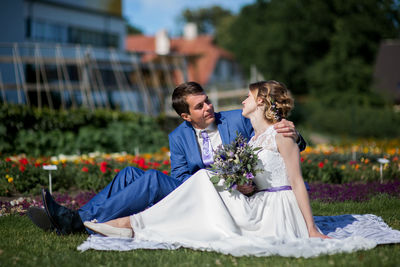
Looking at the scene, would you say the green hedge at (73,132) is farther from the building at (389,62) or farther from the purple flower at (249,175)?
the building at (389,62)

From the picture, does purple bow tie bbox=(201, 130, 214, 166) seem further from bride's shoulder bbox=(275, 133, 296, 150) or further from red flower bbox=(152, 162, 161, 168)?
red flower bbox=(152, 162, 161, 168)

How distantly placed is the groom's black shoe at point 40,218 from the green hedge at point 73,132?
193 inches

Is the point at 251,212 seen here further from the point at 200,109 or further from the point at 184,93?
the point at 184,93

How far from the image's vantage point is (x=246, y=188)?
4082 millimetres

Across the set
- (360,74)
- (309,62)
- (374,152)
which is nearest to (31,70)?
(374,152)

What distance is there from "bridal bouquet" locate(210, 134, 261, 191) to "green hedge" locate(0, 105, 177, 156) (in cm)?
624

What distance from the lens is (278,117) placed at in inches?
167

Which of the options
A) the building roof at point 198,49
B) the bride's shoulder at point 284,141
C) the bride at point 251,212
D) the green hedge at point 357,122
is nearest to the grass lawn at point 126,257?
the bride at point 251,212

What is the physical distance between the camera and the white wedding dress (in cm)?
381

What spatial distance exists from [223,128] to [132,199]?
1225 mm

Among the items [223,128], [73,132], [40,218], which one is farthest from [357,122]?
[40,218]

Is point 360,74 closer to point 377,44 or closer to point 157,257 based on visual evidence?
point 377,44

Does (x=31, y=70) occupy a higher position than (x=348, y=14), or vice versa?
(x=348, y=14)

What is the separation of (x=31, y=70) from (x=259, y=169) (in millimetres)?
15082
